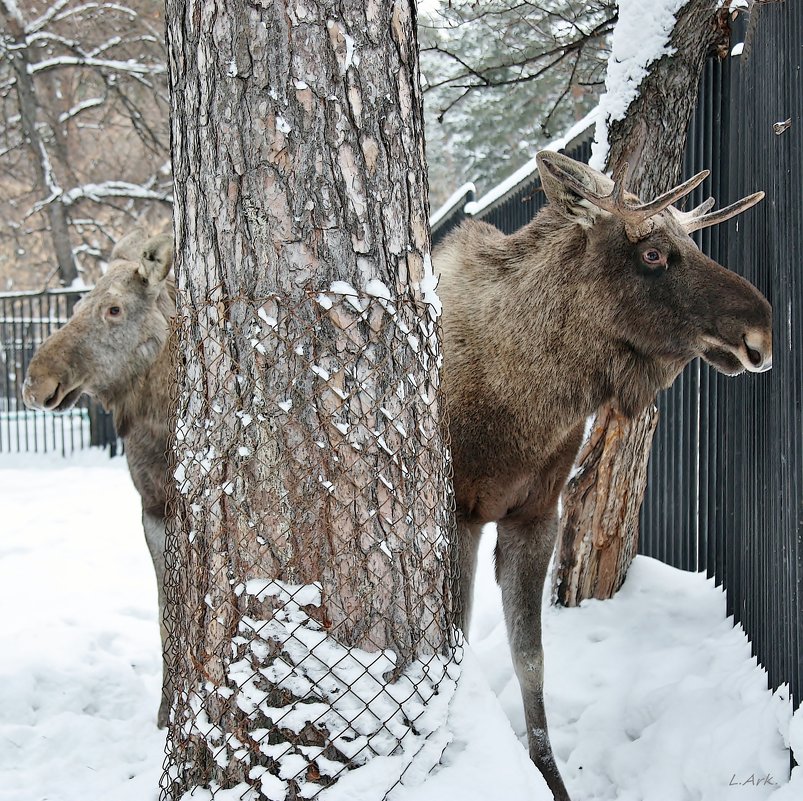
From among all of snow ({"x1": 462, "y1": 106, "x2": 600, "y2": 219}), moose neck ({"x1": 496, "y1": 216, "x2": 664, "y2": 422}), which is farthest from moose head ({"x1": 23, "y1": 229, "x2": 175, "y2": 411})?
moose neck ({"x1": 496, "y1": 216, "x2": 664, "y2": 422})

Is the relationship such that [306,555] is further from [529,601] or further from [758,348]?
[758,348]

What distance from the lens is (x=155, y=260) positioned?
14.6 feet

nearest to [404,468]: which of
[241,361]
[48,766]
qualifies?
[241,361]

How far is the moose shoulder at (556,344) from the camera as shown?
3311mm

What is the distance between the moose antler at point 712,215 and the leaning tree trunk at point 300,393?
1.43m

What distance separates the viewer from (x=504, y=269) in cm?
384

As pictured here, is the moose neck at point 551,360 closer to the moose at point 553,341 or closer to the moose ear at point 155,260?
the moose at point 553,341

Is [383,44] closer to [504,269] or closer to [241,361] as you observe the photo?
[241,361]

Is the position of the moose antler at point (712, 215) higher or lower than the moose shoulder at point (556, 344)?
higher

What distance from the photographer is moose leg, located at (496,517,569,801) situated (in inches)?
149

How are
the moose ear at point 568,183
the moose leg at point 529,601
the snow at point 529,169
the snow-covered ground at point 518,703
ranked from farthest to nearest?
the snow at point 529,169, the moose leg at point 529,601, the moose ear at point 568,183, the snow-covered ground at point 518,703

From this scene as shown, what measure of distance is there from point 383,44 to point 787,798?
268 cm

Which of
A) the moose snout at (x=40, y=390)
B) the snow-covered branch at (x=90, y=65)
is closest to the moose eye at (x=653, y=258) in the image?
the moose snout at (x=40, y=390)

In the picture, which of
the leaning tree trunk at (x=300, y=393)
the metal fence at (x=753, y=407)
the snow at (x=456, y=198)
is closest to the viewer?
the leaning tree trunk at (x=300, y=393)
